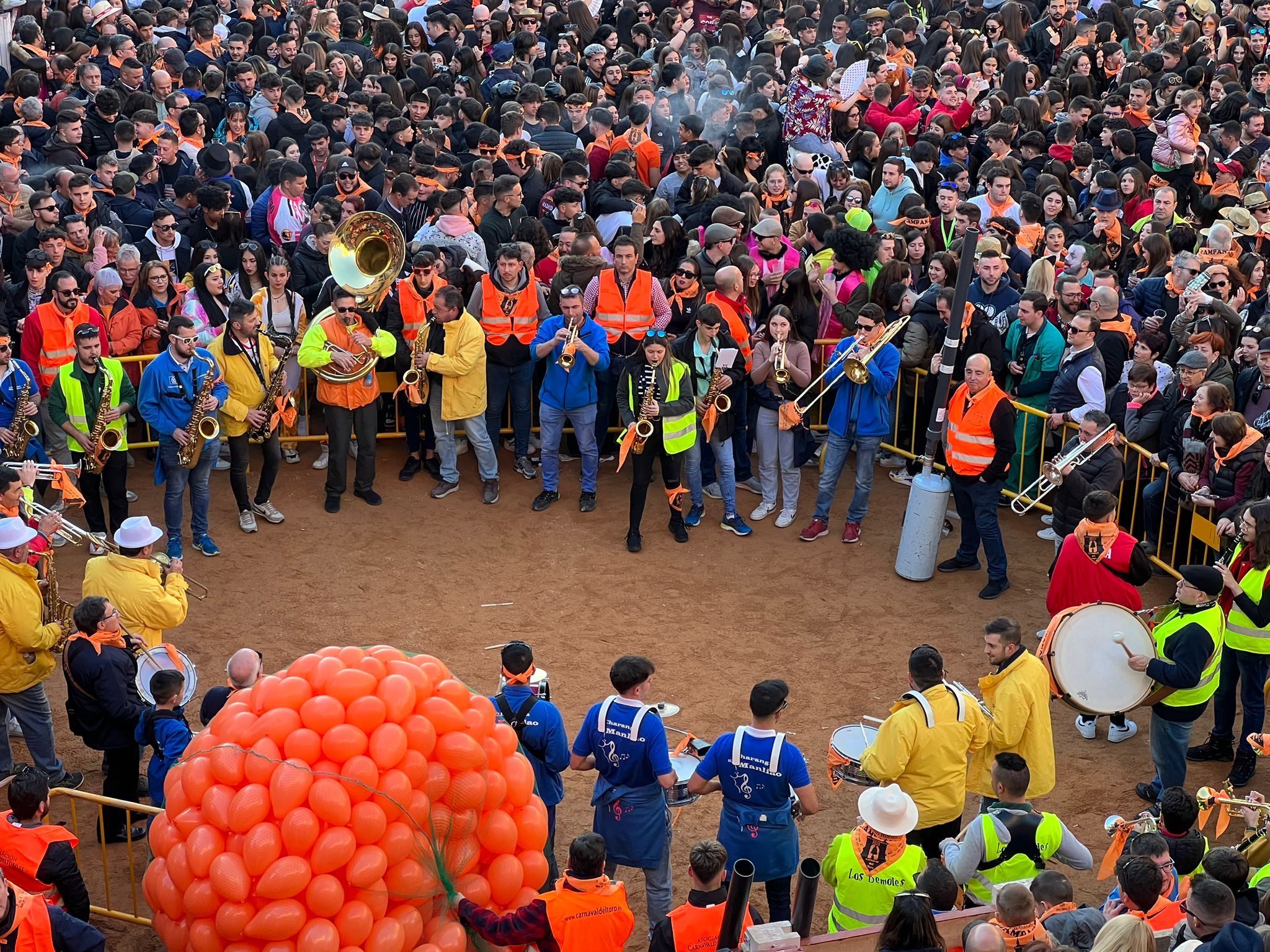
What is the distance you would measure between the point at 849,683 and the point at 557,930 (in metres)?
4.62

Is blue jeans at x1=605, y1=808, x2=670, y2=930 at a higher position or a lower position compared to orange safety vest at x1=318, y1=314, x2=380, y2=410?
lower

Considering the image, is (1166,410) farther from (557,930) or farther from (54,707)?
(54,707)

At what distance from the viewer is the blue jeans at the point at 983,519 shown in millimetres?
11820

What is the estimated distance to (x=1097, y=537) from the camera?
10.0 m

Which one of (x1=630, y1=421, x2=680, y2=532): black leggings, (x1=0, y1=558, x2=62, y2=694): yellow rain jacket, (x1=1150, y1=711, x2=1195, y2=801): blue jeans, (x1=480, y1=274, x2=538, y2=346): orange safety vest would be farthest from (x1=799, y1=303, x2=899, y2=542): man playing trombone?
(x1=0, y1=558, x2=62, y2=694): yellow rain jacket

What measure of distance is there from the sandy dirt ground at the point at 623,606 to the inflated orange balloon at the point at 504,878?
7.87ft

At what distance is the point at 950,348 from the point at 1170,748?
3618 mm

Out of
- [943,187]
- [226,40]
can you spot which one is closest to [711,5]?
[226,40]

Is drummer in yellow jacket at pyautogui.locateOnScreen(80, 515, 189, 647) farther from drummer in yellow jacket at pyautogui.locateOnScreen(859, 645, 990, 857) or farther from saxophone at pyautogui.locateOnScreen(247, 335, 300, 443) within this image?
drummer in yellow jacket at pyautogui.locateOnScreen(859, 645, 990, 857)

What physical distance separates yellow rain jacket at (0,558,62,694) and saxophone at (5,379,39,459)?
2799 mm

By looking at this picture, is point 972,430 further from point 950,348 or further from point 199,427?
point 199,427

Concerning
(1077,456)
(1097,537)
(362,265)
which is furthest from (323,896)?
(362,265)

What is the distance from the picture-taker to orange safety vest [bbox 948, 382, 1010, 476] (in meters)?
11.6

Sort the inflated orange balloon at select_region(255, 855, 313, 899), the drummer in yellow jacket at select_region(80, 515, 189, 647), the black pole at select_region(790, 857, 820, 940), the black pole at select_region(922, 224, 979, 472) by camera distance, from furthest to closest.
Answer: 1. the black pole at select_region(922, 224, 979, 472)
2. the drummer in yellow jacket at select_region(80, 515, 189, 647)
3. the inflated orange balloon at select_region(255, 855, 313, 899)
4. the black pole at select_region(790, 857, 820, 940)
